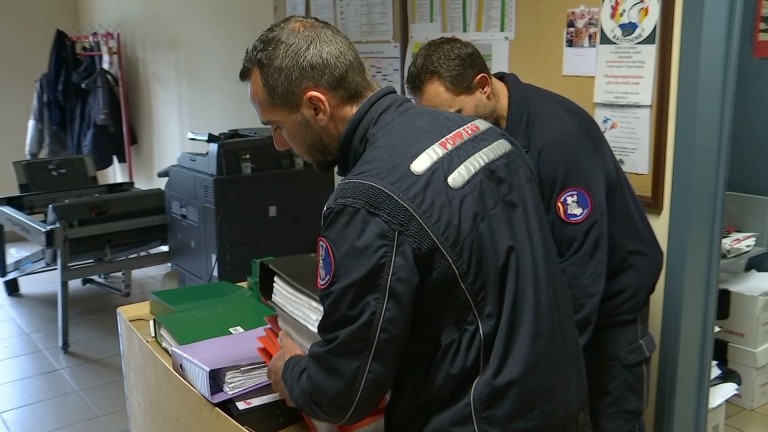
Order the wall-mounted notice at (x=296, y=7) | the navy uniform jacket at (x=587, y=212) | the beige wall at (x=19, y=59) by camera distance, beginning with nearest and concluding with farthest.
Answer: the navy uniform jacket at (x=587, y=212) < the wall-mounted notice at (x=296, y=7) < the beige wall at (x=19, y=59)

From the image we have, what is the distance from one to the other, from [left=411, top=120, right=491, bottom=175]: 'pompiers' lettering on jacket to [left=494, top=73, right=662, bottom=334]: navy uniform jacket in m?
0.42

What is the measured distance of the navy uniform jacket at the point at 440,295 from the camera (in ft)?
3.01

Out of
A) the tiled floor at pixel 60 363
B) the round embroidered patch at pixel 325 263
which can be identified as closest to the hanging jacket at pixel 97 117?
the tiled floor at pixel 60 363

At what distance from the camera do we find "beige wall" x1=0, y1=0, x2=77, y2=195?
5.95 meters

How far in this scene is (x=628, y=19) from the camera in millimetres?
1900

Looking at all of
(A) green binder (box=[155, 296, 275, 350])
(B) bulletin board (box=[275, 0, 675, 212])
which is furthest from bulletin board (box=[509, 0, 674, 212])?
(A) green binder (box=[155, 296, 275, 350])

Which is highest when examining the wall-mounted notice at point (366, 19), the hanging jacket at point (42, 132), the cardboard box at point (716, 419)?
the wall-mounted notice at point (366, 19)

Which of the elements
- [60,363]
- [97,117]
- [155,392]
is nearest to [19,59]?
[97,117]

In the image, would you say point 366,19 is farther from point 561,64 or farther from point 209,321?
point 209,321

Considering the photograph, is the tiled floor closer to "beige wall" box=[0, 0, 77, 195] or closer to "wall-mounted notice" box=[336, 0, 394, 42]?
"wall-mounted notice" box=[336, 0, 394, 42]

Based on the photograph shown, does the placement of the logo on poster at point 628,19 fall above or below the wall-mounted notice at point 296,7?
below

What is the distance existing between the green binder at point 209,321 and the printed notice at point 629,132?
1.11m

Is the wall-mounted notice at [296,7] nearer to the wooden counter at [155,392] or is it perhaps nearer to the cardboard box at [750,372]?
the wooden counter at [155,392]

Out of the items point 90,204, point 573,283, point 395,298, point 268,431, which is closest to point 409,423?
point 395,298
